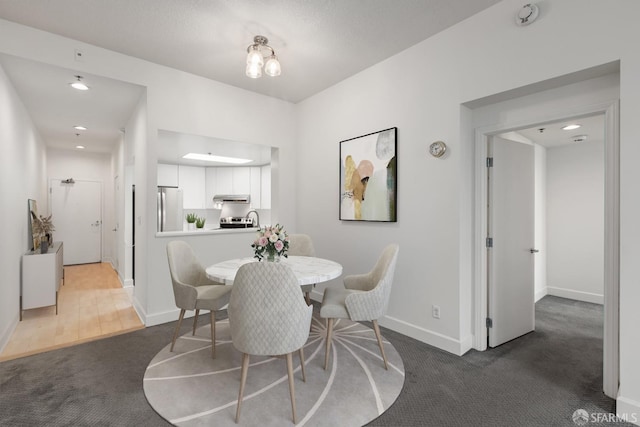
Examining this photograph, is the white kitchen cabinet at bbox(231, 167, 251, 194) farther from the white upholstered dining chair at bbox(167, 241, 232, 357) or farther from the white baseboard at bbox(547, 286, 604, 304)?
the white baseboard at bbox(547, 286, 604, 304)

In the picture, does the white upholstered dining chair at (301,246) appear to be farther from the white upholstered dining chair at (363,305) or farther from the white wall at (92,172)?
the white wall at (92,172)

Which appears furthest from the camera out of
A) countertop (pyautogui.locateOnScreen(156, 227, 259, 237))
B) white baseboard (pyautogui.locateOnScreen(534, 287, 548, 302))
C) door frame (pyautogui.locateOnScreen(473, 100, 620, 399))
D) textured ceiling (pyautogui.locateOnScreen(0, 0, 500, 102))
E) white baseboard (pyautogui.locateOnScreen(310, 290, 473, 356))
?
white baseboard (pyautogui.locateOnScreen(534, 287, 548, 302))

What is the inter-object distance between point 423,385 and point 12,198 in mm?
4237

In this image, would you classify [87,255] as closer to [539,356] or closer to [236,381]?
[236,381]

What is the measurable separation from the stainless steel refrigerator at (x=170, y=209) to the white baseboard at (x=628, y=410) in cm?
578

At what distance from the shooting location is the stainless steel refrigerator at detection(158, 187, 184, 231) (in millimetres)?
5457

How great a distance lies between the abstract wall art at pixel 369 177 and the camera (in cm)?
319

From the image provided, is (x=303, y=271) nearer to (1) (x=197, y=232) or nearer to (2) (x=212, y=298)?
(2) (x=212, y=298)

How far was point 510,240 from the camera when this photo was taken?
300cm

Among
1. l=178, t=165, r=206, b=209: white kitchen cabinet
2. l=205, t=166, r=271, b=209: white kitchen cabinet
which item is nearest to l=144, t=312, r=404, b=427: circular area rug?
l=205, t=166, r=271, b=209: white kitchen cabinet

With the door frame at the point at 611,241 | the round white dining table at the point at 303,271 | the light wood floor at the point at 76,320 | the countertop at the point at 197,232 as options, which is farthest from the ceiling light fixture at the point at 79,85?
the door frame at the point at 611,241

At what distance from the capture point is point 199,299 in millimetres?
2533

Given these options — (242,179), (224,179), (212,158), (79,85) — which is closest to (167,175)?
(224,179)

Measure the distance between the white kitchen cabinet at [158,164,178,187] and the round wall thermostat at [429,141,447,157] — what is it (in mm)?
5465
